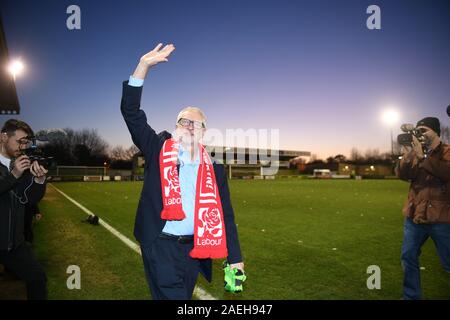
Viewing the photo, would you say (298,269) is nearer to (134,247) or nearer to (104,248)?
(134,247)

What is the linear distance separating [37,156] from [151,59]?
1.65 metres

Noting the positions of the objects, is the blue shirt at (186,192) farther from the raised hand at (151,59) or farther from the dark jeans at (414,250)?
the dark jeans at (414,250)

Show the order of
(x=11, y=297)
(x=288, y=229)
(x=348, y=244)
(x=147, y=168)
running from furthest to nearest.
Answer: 1. (x=288, y=229)
2. (x=348, y=244)
3. (x=11, y=297)
4. (x=147, y=168)

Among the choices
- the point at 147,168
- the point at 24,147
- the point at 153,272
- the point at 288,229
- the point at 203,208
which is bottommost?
the point at 288,229

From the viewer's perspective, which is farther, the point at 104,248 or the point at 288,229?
the point at 288,229

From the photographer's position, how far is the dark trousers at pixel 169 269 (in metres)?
2.65

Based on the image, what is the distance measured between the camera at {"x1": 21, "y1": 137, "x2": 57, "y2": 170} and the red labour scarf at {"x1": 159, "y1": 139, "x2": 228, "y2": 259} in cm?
129

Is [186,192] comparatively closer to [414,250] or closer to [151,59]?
[151,59]

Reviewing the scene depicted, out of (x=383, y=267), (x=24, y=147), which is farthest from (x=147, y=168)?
(x=383, y=267)

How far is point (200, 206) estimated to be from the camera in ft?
9.32

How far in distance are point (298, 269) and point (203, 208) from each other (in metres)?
3.84

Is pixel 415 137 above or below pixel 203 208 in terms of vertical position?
above

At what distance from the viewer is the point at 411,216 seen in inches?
171

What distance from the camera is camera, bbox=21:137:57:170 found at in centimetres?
338
